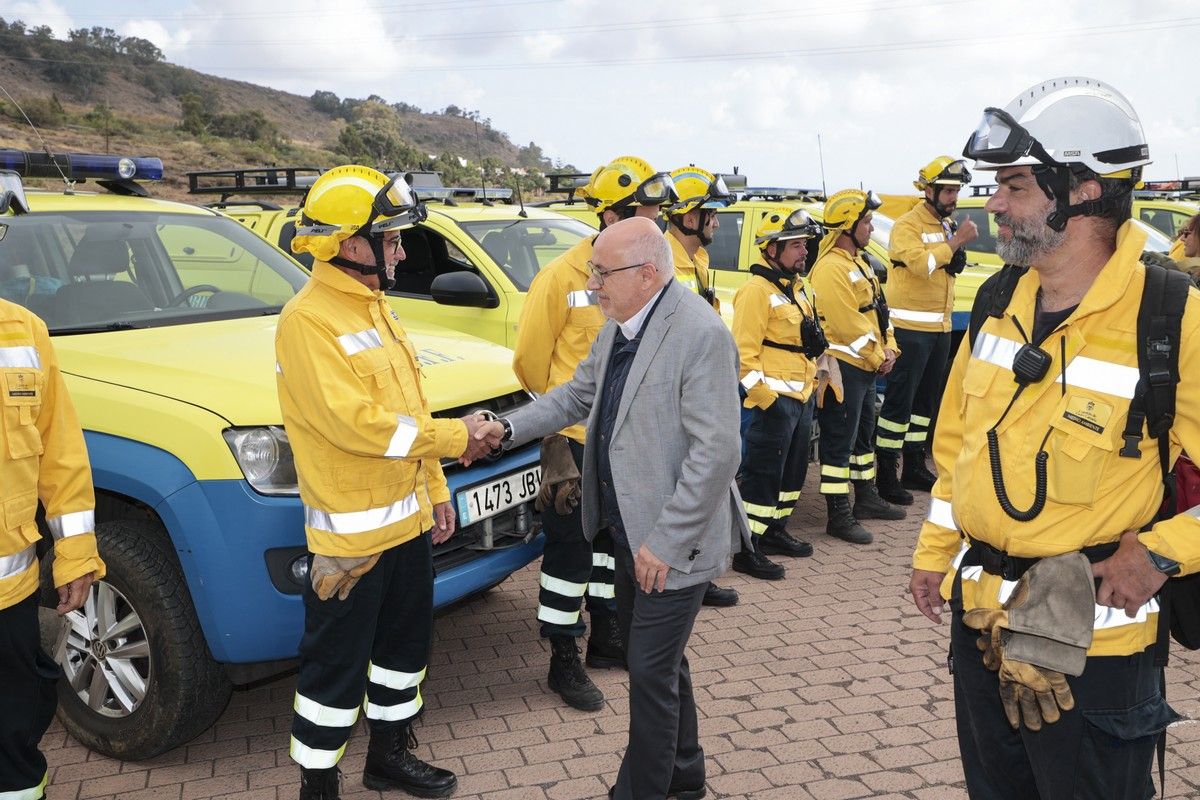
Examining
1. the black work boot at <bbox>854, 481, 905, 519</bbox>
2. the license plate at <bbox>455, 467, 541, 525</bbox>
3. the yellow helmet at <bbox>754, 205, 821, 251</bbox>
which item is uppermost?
the yellow helmet at <bbox>754, 205, 821, 251</bbox>

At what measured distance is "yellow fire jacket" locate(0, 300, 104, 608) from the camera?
280 cm

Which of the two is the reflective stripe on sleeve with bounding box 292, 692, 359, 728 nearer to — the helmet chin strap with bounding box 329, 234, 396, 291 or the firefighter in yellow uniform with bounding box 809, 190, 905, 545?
the helmet chin strap with bounding box 329, 234, 396, 291

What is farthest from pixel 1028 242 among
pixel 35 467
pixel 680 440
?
pixel 35 467

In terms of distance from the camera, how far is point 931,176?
7379 mm

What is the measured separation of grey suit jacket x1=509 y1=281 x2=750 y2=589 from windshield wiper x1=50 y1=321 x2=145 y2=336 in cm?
234

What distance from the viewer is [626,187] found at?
14.9 ft

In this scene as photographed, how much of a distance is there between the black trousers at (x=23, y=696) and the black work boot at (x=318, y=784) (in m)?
0.77

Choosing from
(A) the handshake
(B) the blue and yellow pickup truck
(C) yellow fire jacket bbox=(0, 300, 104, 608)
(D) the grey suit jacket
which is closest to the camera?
(C) yellow fire jacket bbox=(0, 300, 104, 608)

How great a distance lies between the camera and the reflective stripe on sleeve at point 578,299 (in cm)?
423

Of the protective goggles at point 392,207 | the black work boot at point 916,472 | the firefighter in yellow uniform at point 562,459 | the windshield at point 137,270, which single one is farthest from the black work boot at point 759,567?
the protective goggles at point 392,207

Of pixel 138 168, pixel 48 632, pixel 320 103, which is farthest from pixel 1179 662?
pixel 320 103

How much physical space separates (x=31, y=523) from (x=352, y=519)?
34.9 inches

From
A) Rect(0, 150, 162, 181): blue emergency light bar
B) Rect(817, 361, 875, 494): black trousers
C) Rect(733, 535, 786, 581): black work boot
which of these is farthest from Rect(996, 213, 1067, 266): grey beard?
Rect(0, 150, 162, 181): blue emergency light bar

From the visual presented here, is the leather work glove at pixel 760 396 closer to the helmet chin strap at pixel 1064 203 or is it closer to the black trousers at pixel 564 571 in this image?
the black trousers at pixel 564 571
